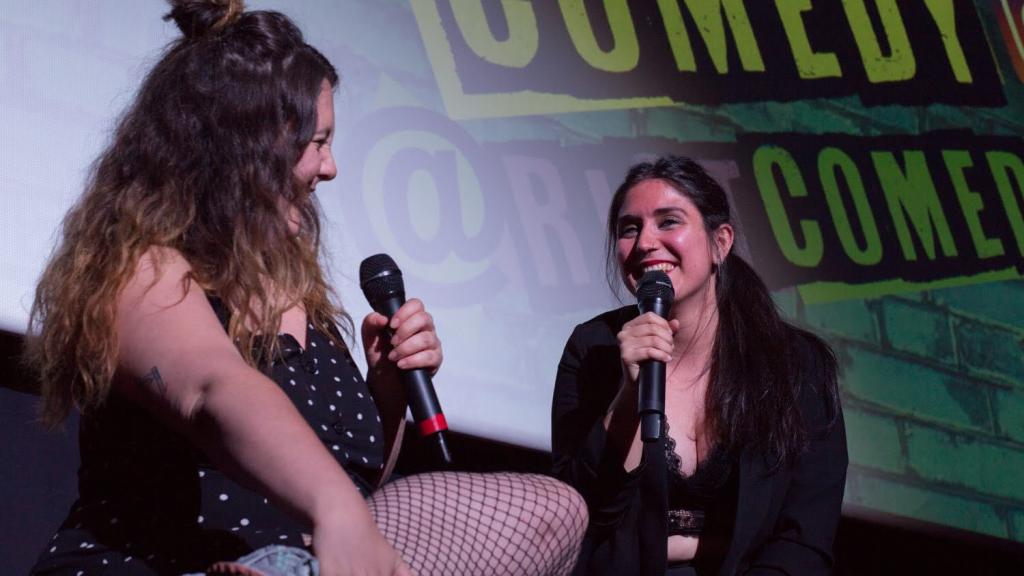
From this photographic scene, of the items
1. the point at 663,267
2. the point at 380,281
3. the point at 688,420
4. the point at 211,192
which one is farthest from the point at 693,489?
the point at 211,192

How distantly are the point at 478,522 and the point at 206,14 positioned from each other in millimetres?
653

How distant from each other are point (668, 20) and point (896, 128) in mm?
709

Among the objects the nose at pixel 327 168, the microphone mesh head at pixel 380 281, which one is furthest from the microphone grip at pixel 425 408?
the nose at pixel 327 168

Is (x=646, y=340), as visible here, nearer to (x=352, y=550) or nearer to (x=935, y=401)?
(x=352, y=550)

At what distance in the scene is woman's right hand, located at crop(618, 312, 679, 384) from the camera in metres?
1.69

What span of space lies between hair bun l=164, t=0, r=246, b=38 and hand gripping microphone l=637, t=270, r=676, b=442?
74cm

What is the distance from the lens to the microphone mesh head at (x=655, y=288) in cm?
180

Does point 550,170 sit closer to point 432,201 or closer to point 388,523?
point 432,201

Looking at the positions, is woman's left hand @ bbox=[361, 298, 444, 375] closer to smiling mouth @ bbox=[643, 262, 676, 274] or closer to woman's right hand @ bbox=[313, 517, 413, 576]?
woman's right hand @ bbox=[313, 517, 413, 576]

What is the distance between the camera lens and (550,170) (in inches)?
92.7

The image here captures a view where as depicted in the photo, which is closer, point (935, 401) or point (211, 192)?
point (211, 192)

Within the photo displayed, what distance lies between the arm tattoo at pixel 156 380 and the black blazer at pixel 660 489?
0.92 metres

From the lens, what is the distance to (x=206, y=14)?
1316 mm

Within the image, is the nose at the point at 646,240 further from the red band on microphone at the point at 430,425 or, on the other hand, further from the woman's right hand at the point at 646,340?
the red band on microphone at the point at 430,425
